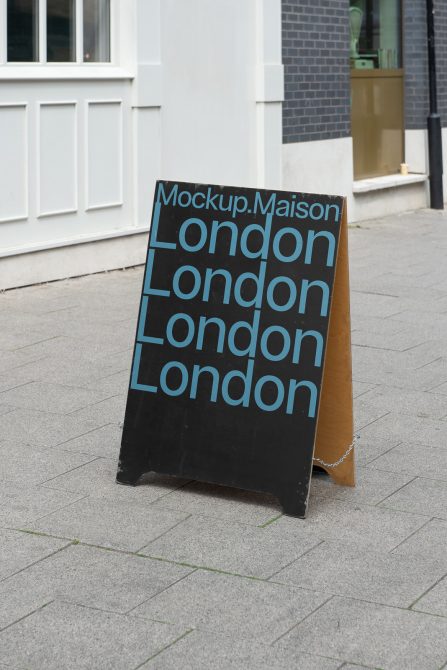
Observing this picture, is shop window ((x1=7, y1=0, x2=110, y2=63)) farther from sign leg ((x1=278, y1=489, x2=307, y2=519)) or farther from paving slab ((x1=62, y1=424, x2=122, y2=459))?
sign leg ((x1=278, y1=489, x2=307, y2=519))

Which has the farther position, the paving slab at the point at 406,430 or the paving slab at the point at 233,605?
the paving slab at the point at 406,430

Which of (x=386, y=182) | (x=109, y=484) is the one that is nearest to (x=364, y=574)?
(x=109, y=484)

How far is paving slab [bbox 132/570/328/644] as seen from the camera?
3645mm

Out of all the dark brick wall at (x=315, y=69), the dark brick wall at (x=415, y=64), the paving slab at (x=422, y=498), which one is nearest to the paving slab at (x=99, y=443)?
the paving slab at (x=422, y=498)

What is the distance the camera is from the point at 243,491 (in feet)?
16.2

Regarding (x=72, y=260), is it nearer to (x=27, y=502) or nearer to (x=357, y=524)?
(x=27, y=502)

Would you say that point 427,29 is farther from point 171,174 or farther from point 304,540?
point 304,540

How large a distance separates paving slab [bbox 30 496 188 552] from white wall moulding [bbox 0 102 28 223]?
4.74 meters

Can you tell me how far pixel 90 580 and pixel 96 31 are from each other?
22.4 feet

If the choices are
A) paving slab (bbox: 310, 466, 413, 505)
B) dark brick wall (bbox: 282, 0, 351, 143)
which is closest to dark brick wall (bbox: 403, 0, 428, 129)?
dark brick wall (bbox: 282, 0, 351, 143)

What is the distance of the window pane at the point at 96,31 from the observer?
9.84 metres

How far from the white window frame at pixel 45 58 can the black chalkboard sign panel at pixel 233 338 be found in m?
4.50

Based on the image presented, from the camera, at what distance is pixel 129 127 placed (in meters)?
10.1

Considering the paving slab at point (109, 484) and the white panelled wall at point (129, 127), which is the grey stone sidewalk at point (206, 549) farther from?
the white panelled wall at point (129, 127)
